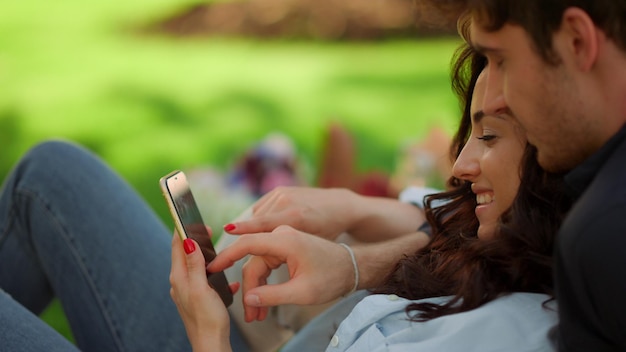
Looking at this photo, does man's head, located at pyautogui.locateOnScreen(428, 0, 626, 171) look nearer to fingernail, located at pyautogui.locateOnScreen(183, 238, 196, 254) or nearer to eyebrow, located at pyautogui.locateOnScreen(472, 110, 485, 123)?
eyebrow, located at pyautogui.locateOnScreen(472, 110, 485, 123)

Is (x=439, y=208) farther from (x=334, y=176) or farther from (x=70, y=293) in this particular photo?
(x=334, y=176)

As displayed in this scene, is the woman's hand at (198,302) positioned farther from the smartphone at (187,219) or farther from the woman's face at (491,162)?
the woman's face at (491,162)

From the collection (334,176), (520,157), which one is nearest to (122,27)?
(334,176)

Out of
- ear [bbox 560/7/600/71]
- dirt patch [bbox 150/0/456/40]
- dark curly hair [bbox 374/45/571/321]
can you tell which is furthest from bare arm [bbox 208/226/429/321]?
dirt patch [bbox 150/0/456/40]

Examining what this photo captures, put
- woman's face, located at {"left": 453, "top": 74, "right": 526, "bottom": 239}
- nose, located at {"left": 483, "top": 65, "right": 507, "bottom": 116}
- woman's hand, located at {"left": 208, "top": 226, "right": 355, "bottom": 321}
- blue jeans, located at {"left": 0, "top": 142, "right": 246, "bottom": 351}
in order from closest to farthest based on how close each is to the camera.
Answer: nose, located at {"left": 483, "top": 65, "right": 507, "bottom": 116}
woman's face, located at {"left": 453, "top": 74, "right": 526, "bottom": 239}
woman's hand, located at {"left": 208, "top": 226, "right": 355, "bottom": 321}
blue jeans, located at {"left": 0, "top": 142, "right": 246, "bottom": 351}

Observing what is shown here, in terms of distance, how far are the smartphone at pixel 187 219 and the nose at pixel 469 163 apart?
48 centimetres

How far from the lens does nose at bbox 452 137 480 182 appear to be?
1498mm

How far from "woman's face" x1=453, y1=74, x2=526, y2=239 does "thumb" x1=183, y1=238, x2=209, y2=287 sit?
467 millimetres

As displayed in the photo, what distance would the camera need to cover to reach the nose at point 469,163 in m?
1.50

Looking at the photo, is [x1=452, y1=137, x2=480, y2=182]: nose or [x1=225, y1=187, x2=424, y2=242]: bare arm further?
[x1=225, y1=187, x2=424, y2=242]: bare arm

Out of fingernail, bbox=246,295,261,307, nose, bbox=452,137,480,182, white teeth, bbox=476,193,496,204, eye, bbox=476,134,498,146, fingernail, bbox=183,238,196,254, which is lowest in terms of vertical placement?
fingernail, bbox=246,295,261,307

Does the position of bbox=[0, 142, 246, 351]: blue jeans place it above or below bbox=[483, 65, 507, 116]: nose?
below

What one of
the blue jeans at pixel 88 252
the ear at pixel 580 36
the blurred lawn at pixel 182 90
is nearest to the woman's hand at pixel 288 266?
the blue jeans at pixel 88 252

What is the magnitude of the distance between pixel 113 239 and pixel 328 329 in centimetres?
51
